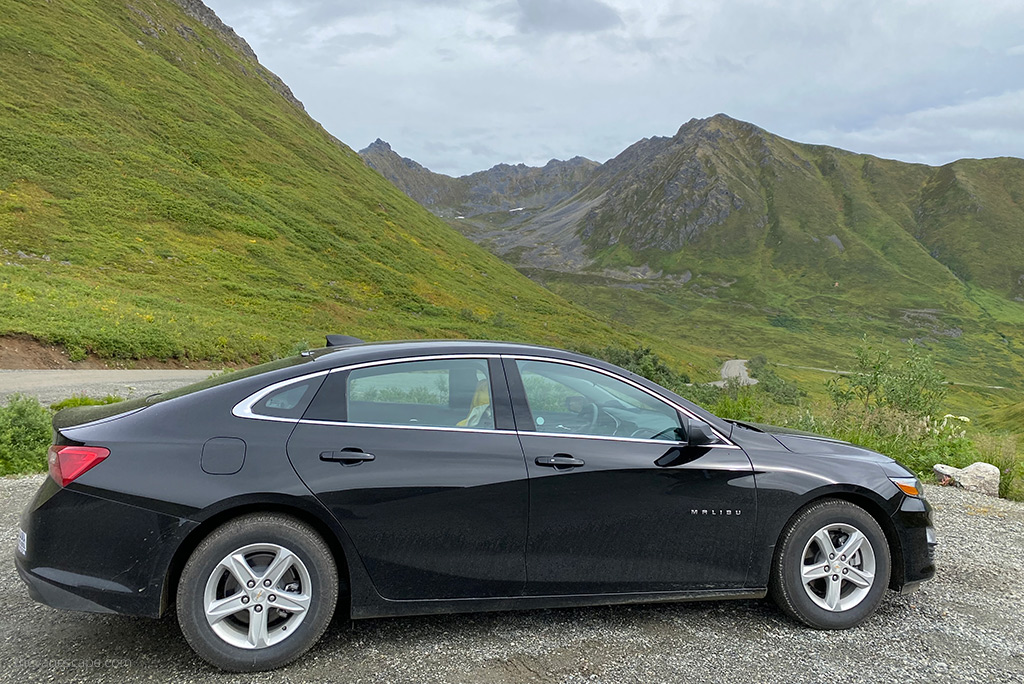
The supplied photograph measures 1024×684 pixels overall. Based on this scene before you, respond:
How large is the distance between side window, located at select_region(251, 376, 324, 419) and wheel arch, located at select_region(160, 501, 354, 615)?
48 centimetres

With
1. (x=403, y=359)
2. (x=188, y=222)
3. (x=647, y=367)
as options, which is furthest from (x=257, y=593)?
(x=188, y=222)

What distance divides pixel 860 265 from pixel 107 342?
194353mm

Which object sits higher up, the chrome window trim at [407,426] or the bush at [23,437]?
the chrome window trim at [407,426]

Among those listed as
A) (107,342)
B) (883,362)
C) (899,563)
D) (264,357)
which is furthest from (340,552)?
(264,357)

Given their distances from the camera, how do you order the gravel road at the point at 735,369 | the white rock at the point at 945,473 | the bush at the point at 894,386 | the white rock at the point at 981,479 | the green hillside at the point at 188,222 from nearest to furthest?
the white rock at the point at 981,479 < the white rock at the point at 945,473 < the bush at the point at 894,386 < the green hillside at the point at 188,222 < the gravel road at the point at 735,369

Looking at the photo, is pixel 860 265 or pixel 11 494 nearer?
pixel 11 494

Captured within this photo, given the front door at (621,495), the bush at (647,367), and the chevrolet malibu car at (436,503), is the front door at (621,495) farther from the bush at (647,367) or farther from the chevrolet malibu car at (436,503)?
the bush at (647,367)

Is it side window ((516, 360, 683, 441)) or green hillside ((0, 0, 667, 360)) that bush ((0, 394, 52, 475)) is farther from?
green hillside ((0, 0, 667, 360))

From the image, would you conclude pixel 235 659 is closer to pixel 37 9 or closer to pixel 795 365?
pixel 37 9

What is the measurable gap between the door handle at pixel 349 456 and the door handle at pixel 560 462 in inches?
36.2

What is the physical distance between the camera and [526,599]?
3697 mm

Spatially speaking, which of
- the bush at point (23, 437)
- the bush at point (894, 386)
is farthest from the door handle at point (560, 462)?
the bush at point (894, 386)

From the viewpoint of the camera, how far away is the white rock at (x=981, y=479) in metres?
7.58

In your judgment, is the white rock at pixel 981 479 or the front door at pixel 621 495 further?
the white rock at pixel 981 479
